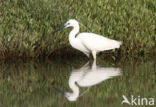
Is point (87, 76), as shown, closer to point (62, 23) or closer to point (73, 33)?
point (73, 33)

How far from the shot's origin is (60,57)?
12180 mm

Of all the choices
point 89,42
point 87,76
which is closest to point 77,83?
point 87,76

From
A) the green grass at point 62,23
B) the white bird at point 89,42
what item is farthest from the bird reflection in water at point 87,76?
the green grass at point 62,23

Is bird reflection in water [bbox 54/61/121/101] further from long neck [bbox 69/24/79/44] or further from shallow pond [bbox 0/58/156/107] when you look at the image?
long neck [bbox 69/24/79/44]

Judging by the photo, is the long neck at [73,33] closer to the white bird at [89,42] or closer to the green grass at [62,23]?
the white bird at [89,42]

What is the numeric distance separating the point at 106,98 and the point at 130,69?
310cm

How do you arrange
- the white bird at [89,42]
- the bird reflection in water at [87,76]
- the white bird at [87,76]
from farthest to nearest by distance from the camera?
the white bird at [89,42], the white bird at [87,76], the bird reflection in water at [87,76]

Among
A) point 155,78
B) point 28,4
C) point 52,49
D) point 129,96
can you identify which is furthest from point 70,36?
point 129,96

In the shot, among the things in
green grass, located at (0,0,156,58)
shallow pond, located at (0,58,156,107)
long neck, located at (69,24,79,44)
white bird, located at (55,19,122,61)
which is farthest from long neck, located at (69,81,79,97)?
green grass, located at (0,0,156,58)

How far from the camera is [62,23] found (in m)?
12.4

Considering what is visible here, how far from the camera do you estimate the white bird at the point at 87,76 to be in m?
8.01

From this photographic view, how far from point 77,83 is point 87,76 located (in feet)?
2.65

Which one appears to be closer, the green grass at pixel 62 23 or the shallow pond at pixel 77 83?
the shallow pond at pixel 77 83

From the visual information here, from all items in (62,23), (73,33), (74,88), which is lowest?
(74,88)
